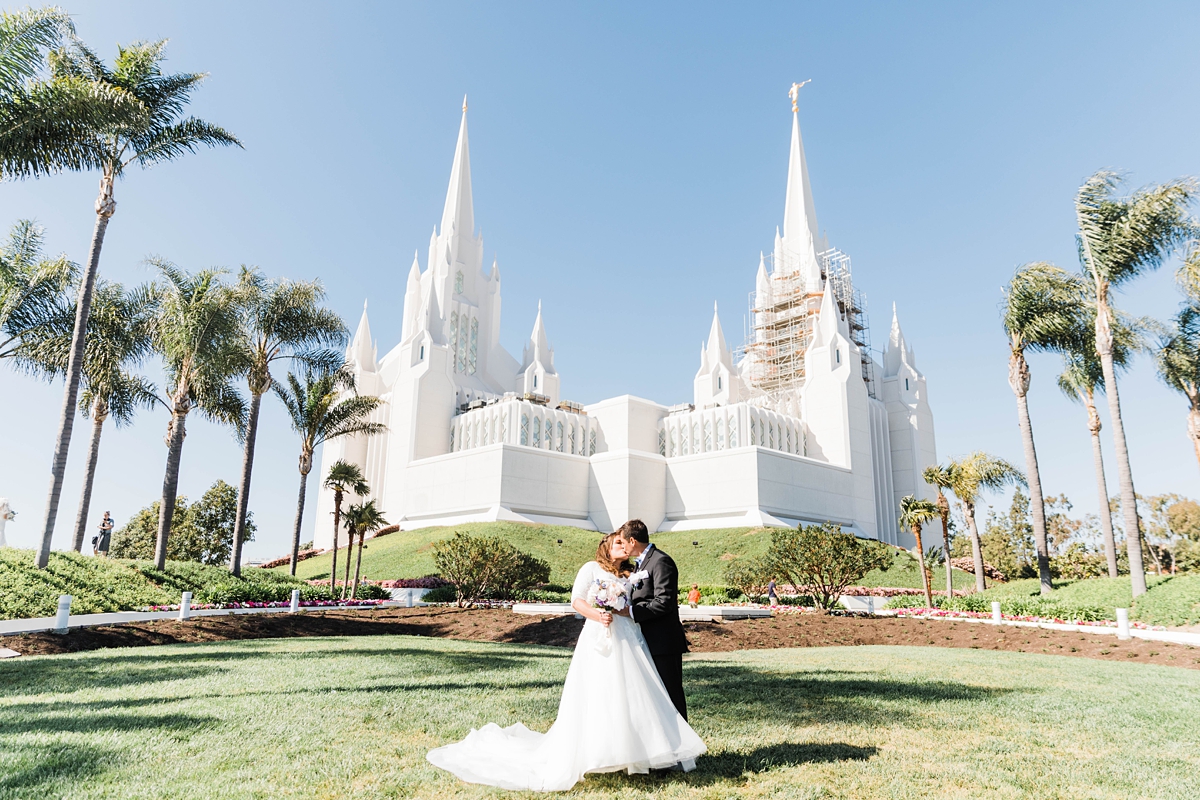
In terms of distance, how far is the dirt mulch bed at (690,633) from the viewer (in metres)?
11.6

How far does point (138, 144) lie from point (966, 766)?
69.7ft

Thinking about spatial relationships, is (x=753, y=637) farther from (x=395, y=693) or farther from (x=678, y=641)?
(x=678, y=641)

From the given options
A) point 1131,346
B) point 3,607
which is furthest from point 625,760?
point 1131,346

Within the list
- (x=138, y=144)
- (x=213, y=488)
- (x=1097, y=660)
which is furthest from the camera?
A: (x=213, y=488)

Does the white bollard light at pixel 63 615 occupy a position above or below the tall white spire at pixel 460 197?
below

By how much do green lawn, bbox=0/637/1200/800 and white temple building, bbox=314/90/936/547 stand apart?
3114 cm

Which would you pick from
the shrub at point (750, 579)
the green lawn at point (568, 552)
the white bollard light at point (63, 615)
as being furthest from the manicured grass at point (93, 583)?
the shrub at point (750, 579)

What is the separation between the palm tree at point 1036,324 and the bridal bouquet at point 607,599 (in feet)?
71.8

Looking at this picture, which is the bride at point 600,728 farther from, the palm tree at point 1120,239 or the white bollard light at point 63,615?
the palm tree at point 1120,239

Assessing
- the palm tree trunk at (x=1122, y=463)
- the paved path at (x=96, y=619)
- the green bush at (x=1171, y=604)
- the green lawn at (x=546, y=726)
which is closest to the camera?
the green lawn at (x=546, y=726)

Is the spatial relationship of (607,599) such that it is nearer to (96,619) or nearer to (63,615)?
(63,615)

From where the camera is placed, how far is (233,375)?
23109 mm

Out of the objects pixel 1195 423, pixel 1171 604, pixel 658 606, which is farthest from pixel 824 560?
pixel 658 606

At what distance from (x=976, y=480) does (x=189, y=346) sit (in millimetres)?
27146
